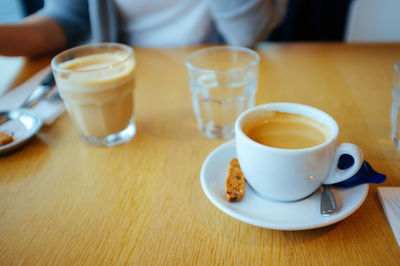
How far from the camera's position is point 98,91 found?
24.5 inches

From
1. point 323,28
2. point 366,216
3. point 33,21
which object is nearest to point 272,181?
point 366,216

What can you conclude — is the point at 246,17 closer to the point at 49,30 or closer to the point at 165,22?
the point at 165,22

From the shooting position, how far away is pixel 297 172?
0.43 meters

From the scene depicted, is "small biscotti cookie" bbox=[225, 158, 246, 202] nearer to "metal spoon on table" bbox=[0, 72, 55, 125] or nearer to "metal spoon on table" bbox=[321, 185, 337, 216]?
"metal spoon on table" bbox=[321, 185, 337, 216]

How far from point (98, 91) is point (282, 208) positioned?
0.39 m

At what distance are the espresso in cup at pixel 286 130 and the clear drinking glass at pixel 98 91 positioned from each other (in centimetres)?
28

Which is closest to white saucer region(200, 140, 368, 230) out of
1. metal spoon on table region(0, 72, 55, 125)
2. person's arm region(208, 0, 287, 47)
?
metal spoon on table region(0, 72, 55, 125)

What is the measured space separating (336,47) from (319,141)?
0.69 metres

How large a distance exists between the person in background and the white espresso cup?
0.70 m

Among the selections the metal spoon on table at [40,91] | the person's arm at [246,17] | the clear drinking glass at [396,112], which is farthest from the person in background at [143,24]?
the clear drinking glass at [396,112]

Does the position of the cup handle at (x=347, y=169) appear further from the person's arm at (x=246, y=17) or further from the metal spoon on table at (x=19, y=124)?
the person's arm at (x=246, y=17)

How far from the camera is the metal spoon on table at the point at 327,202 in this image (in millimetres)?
432

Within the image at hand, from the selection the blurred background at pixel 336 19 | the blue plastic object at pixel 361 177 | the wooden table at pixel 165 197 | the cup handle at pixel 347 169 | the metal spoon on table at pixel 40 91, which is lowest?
the blurred background at pixel 336 19

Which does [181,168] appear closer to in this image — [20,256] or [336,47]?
[20,256]
